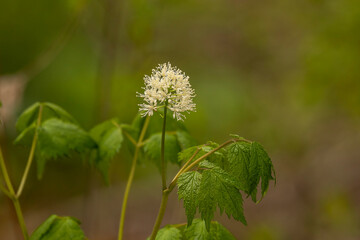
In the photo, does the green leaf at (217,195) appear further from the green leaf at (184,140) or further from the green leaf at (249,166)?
the green leaf at (184,140)

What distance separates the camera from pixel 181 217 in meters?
3.14

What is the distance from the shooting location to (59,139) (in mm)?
1167

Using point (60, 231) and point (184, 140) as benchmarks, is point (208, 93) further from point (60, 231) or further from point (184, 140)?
point (60, 231)

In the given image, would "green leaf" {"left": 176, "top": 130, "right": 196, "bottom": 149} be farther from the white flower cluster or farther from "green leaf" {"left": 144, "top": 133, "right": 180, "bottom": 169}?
the white flower cluster

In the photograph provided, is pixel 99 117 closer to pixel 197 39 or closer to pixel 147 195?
pixel 147 195

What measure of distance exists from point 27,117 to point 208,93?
308 centimetres

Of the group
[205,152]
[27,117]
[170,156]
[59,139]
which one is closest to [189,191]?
[205,152]

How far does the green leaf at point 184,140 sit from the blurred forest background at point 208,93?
1207 millimetres

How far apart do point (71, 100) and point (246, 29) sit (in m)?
1.70

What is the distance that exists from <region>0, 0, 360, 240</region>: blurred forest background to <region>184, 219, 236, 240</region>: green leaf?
4.77 feet

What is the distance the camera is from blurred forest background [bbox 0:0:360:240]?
2.79 m

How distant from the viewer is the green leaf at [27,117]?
1.28 meters

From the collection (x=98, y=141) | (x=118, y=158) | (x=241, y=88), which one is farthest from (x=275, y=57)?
(x=98, y=141)

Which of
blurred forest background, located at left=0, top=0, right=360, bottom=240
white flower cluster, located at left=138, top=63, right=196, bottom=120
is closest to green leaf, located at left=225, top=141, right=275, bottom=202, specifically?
white flower cluster, located at left=138, top=63, right=196, bottom=120
